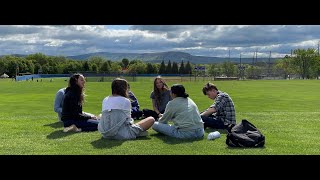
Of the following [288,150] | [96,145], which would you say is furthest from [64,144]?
[288,150]

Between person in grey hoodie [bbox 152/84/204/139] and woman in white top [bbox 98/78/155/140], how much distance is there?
645mm

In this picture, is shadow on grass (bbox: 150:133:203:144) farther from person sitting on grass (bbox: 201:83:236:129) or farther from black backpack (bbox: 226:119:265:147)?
person sitting on grass (bbox: 201:83:236:129)

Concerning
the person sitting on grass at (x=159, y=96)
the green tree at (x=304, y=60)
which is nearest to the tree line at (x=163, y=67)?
the green tree at (x=304, y=60)

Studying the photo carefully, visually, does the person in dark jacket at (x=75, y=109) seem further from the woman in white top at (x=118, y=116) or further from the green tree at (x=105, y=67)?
the green tree at (x=105, y=67)

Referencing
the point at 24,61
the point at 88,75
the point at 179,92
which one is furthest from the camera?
the point at 24,61

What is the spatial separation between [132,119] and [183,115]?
104cm

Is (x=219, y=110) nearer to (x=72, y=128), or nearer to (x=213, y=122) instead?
(x=213, y=122)

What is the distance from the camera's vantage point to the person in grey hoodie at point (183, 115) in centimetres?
729

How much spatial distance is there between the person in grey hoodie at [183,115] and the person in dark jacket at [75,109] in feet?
6.22

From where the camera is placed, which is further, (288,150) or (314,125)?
(314,125)
